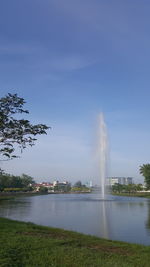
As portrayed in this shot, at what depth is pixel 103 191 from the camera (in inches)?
3009

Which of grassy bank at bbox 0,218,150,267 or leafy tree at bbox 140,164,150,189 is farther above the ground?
leafy tree at bbox 140,164,150,189

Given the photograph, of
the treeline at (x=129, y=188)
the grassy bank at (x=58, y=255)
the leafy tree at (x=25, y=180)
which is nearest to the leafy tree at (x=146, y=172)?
the treeline at (x=129, y=188)

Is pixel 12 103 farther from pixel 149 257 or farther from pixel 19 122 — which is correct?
pixel 149 257

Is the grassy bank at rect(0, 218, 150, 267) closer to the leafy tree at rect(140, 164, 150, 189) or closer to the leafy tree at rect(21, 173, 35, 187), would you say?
the leafy tree at rect(140, 164, 150, 189)

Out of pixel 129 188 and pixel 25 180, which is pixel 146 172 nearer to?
pixel 129 188

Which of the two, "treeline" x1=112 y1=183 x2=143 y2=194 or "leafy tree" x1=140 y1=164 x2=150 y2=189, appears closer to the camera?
"leafy tree" x1=140 y1=164 x2=150 y2=189

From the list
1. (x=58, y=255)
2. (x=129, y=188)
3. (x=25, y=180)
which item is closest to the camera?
(x=58, y=255)

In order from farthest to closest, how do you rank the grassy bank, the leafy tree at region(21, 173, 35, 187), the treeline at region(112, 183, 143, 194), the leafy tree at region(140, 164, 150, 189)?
1. the leafy tree at region(21, 173, 35, 187)
2. the treeline at region(112, 183, 143, 194)
3. the leafy tree at region(140, 164, 150, 189)
4. the grassy bank

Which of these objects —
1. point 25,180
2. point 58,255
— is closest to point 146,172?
point 25,180

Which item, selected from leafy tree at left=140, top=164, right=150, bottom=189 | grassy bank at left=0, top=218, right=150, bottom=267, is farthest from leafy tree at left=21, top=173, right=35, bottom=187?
grassy bank at left=0, top=218, right=150, bottom=267

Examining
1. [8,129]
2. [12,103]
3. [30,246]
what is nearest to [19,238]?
[30,246]

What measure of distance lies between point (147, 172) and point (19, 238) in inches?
3056

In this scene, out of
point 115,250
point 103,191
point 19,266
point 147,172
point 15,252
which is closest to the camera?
point 19,266

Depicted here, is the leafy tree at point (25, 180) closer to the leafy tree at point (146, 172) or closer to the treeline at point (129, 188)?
the treeline at point (129, 188)
